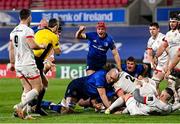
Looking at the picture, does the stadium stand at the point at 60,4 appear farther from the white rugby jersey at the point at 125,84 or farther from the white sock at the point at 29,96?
the white sock at the point at 29,96

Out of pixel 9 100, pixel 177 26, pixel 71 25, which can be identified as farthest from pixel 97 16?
pixel 177 26

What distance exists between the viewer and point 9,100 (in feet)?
56.4

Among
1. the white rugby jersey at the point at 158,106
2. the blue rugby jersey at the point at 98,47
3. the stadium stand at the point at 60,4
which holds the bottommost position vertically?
the white rugby jersey at the point at 158,106

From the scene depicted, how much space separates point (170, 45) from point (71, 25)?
1523 cm

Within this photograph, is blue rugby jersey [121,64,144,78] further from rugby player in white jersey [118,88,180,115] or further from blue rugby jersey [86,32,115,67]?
rugby player in white jersey [118,88,180,115]

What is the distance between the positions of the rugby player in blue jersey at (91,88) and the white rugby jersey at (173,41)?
1861mm

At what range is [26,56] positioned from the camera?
41.1 ft

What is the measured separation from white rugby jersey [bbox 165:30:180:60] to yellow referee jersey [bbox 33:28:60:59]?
109 inches

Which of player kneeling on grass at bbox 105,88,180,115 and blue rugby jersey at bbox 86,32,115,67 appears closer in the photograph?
player kneeling on grass at bbox 105,88,180,115

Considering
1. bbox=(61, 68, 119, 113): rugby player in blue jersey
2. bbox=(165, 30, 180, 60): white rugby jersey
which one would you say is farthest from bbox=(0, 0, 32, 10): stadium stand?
bbox=(61, 68, 119, 113): rugby player in blue jersey

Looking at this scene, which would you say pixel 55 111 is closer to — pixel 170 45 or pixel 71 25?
pixel 170 45

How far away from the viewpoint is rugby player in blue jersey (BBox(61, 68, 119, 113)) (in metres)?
13.4

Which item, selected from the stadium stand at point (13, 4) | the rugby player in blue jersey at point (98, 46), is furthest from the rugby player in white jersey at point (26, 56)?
the stadium stand at point (13, 4)

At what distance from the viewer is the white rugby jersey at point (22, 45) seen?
1243 cm
